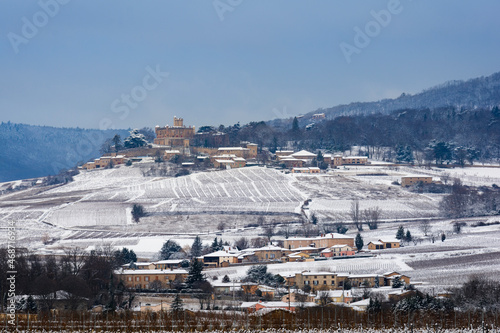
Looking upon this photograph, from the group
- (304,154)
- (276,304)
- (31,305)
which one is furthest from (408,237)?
(304,154)

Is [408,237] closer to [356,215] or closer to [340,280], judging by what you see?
[356,215]

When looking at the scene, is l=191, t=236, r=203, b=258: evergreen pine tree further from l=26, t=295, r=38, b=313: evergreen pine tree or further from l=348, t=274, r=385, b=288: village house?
l=26, t=295, r=38, b=313: evergreen pine tree

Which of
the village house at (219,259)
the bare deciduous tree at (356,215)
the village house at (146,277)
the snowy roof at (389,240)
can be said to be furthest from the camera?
the bare deciduous tree at (356,215)

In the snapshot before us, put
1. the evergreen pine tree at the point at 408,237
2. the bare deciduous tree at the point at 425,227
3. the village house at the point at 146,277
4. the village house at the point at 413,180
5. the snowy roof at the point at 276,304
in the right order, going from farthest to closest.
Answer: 1. the village house at the point at 413,180
2. the bare deciduous tree at the point at 425,227
3. the evergreen pine tree at the point at 408,237
4. the village house at the point at 146,277
5. the snowy roof at the point at 276,304

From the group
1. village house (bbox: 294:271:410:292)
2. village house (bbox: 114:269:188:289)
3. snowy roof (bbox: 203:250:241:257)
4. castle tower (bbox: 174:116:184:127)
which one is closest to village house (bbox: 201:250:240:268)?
snowy roof (bbox: 203:250:241:257)

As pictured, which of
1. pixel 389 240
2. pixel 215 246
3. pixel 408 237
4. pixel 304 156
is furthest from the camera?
pixel 304 156

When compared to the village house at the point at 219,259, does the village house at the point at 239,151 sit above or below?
above

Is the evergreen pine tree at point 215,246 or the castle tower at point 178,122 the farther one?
the castle tower at point 178,122

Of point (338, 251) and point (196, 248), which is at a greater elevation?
point (196, 248)

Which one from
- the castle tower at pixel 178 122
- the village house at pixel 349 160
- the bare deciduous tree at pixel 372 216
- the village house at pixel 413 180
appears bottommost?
the bare deciduous tree at pixel 372 216

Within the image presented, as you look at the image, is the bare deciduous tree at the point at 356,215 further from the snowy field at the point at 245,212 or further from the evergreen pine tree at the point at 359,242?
the evergreen pine tree at the point at 359,242

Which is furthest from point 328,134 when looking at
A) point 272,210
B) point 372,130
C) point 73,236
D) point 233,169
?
point 73,236

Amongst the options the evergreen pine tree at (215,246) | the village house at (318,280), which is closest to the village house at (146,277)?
the village house at (318,280)

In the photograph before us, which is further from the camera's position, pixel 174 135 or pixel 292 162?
pixel 174 135
